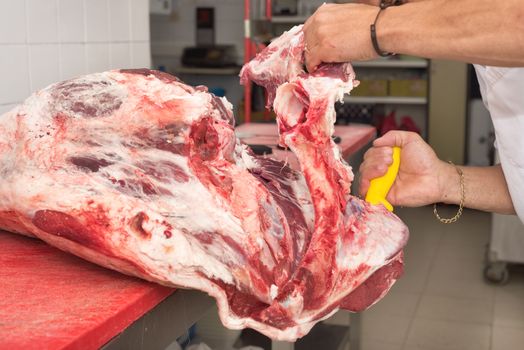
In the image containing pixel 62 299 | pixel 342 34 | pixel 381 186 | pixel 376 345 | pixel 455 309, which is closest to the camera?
pixel 62 299

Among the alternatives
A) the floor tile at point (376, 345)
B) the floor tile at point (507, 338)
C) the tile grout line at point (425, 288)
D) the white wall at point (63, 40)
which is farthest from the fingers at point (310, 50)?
the floor tile at point (507, 338)

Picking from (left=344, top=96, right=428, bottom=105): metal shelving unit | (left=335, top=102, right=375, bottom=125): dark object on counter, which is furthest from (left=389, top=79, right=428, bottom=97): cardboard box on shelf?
(left=335, top=102, right=375, bottom=125): dark object on counter

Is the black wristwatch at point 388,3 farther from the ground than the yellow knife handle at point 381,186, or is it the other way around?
the black wristwatch at point 388,3

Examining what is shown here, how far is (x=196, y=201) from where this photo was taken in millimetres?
1401

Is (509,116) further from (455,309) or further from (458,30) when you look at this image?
(455,309)

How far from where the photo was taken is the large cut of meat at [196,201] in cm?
132

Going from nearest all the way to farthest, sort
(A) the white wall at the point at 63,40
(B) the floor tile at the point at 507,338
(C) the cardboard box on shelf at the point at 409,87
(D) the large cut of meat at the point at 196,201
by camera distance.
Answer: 1. (D) the large cut of meat at the point at 196,201
2. (A) the white wall at the point at 63,40
3. (B) the floor tile at the point at 507,338
4. (C) the cardboard box on shelf at the point at 409,87

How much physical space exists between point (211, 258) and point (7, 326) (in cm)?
39

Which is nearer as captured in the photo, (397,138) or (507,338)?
(397,138)

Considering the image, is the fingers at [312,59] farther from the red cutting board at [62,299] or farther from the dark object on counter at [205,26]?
the dark object on counter at [205,26]

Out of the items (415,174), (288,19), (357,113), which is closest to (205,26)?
(288,19)

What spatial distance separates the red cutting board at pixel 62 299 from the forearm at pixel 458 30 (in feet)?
2.33

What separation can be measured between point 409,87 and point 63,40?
182 inches

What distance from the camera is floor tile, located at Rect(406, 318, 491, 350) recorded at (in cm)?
371
